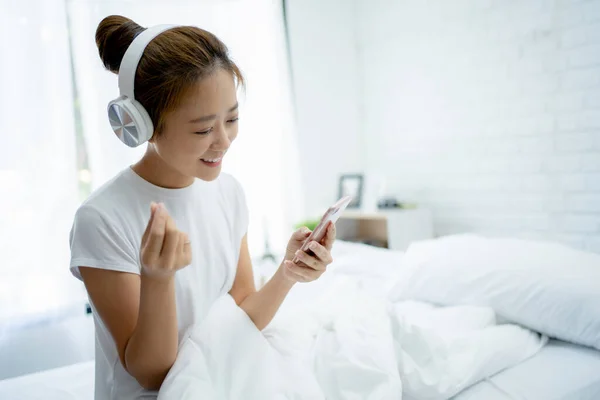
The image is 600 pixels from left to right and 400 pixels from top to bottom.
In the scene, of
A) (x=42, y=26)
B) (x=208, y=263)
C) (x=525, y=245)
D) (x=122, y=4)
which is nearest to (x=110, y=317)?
(x=208, y=263)

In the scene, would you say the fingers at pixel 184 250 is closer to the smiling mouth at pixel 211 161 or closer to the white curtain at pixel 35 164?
the smiling mouth at pixel 211 161

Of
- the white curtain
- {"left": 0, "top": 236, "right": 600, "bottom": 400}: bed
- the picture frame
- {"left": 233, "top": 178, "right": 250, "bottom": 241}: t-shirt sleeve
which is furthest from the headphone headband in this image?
the picture frame

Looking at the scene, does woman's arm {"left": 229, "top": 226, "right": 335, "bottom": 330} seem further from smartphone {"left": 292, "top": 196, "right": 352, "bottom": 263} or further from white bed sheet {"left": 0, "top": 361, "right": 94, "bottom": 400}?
white bed sheet {"left": 0, "top": 361, "right": 94, "bottom": 400}

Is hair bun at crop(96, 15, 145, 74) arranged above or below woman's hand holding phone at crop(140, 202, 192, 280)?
above

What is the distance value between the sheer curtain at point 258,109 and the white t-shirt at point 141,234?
134cm

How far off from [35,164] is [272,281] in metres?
1.48

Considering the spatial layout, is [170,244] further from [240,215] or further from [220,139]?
[240,215]

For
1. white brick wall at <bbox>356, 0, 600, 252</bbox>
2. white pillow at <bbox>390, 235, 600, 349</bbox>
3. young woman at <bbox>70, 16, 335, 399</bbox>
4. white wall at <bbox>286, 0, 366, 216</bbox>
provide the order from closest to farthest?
young woman at <bbox>70, 16, 335, 399</bbox>
white pillow at <bbox>390, 235, 600, 349</bbox>
white brick wall at <bbox>356, 0, 600, 252</bbox>
white wall at <bbox>286, 0, 366, 216</bbox>

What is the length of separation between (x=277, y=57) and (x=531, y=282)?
6.70 ft

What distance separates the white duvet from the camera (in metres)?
0.80

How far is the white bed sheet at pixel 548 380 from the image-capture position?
3.09ft

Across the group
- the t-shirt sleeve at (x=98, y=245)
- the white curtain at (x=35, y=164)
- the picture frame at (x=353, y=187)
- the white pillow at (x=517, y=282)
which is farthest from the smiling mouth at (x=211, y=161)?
the picture frame at (x=353, y=187)

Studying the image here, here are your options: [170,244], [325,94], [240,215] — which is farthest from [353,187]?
[170,244]

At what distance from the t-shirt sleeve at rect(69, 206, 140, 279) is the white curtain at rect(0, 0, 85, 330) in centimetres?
137
